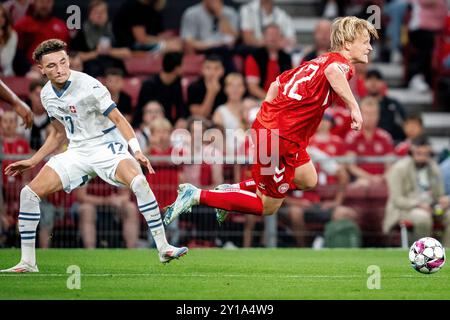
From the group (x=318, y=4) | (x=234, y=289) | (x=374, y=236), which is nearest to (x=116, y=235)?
(x=374, y=236)

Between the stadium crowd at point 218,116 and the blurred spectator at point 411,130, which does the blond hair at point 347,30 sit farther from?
the blurred spectator at point 411,130

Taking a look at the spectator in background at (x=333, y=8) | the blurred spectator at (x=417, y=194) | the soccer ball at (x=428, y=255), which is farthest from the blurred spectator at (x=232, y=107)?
the soccer ball at (x=428, y=255)

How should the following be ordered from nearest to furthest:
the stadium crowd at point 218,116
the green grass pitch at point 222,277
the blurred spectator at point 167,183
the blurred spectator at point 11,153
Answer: the green grass pitch at point 222,277 < the blurred spectator at point 11,153 < the blurred spectator at point 167,183 < the stadium crowd at point 218,116

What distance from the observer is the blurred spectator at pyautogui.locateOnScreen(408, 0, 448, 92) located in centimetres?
2119

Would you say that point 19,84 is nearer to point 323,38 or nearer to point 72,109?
point 323,38

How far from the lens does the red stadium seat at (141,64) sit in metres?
19.6

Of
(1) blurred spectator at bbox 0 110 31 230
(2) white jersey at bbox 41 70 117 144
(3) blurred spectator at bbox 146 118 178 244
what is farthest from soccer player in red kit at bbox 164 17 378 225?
(1) blurred spectator at bbox 0 110 31 230

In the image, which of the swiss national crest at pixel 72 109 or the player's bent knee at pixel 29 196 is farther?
the swiss national crest at pixel 72 109

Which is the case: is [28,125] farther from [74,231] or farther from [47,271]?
[74,231]

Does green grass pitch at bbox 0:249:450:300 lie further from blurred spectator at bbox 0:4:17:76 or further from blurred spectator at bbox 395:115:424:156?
blurred spectator at bbox 0:4:17:76

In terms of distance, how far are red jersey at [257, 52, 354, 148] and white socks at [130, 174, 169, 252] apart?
4.35 ft

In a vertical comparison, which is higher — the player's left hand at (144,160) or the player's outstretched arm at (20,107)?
the player's outstretched arm at (20,107)

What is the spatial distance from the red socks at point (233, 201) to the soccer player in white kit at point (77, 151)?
57 cm

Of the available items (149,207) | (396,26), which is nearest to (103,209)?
(149,207)
